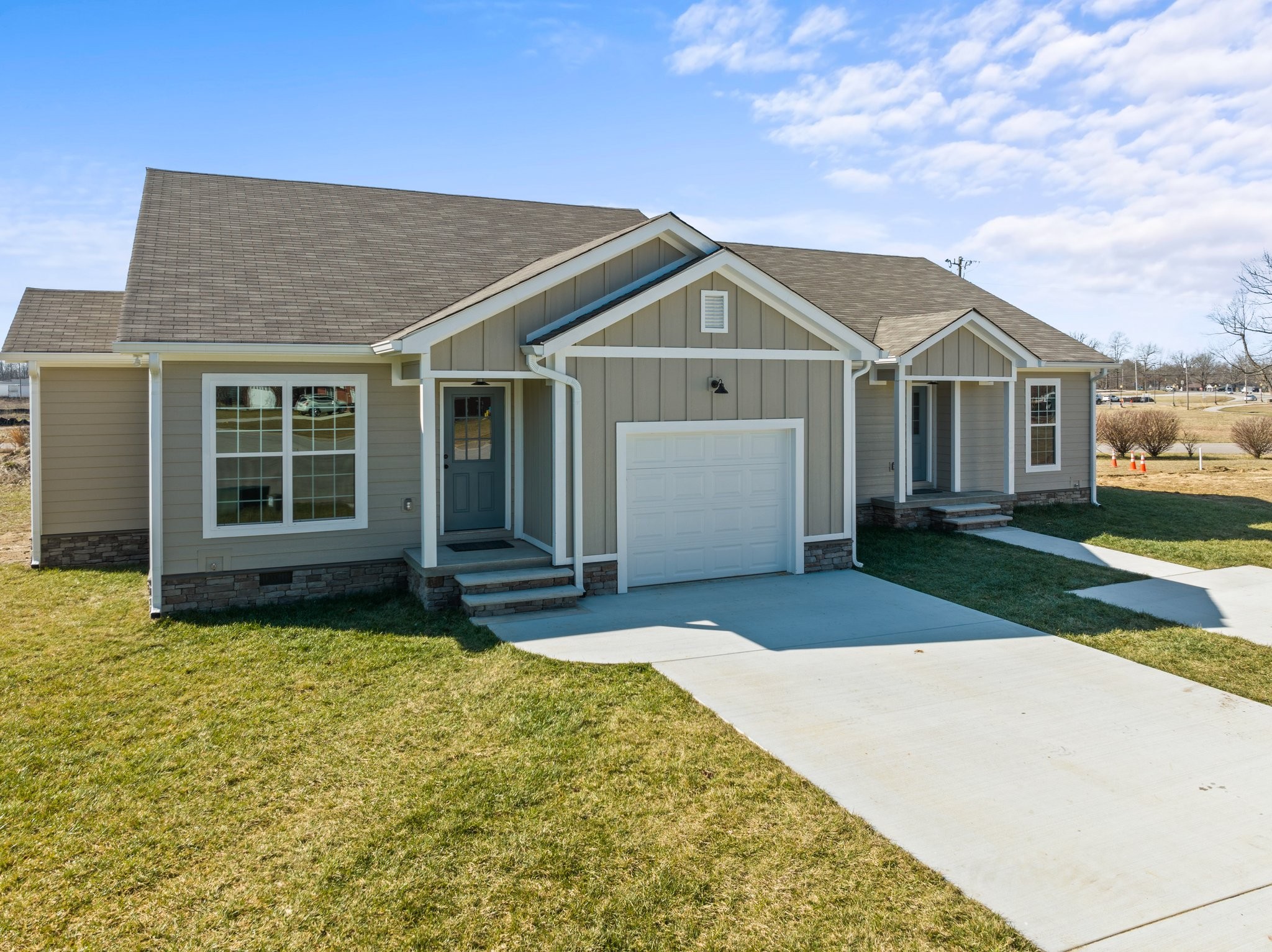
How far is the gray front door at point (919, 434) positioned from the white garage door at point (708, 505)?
226 inches

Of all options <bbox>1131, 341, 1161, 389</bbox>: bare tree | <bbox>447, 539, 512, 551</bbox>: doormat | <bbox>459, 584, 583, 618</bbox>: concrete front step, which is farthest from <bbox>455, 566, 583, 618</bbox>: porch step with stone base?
<bbox>1131, 341, 1161, 389</bbox>: bare tree

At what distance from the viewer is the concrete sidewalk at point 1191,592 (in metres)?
8.59

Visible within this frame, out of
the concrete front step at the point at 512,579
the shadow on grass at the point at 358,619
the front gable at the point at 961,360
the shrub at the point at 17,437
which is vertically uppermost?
the front gable at the point at 961,360

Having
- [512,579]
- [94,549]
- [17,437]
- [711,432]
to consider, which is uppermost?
[17,437]

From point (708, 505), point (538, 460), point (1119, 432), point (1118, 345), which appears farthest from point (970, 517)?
point (1118, 345)

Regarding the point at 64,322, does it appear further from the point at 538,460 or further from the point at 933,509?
the point at 933,509

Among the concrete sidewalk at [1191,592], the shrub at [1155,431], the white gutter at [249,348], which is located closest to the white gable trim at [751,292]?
the white gutter at [249,348]

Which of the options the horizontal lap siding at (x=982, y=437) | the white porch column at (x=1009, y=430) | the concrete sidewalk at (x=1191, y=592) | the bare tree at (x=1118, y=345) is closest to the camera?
the concrete sidewalk at (x=1191, y=592)

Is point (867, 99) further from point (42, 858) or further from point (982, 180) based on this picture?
point (42, 858)

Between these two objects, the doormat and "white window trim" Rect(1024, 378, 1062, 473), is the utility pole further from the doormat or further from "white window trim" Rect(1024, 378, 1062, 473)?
the doormat

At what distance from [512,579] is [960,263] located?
162 ft

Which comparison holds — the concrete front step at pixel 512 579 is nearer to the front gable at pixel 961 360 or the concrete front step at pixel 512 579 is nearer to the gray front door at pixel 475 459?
the gray front door at pixel 475 459

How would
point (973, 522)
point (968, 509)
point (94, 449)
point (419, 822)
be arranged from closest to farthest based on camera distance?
point (419, 822) < point (94, 449) < point (973, 522) < point (968, 509)

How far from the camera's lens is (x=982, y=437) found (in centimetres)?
1565
